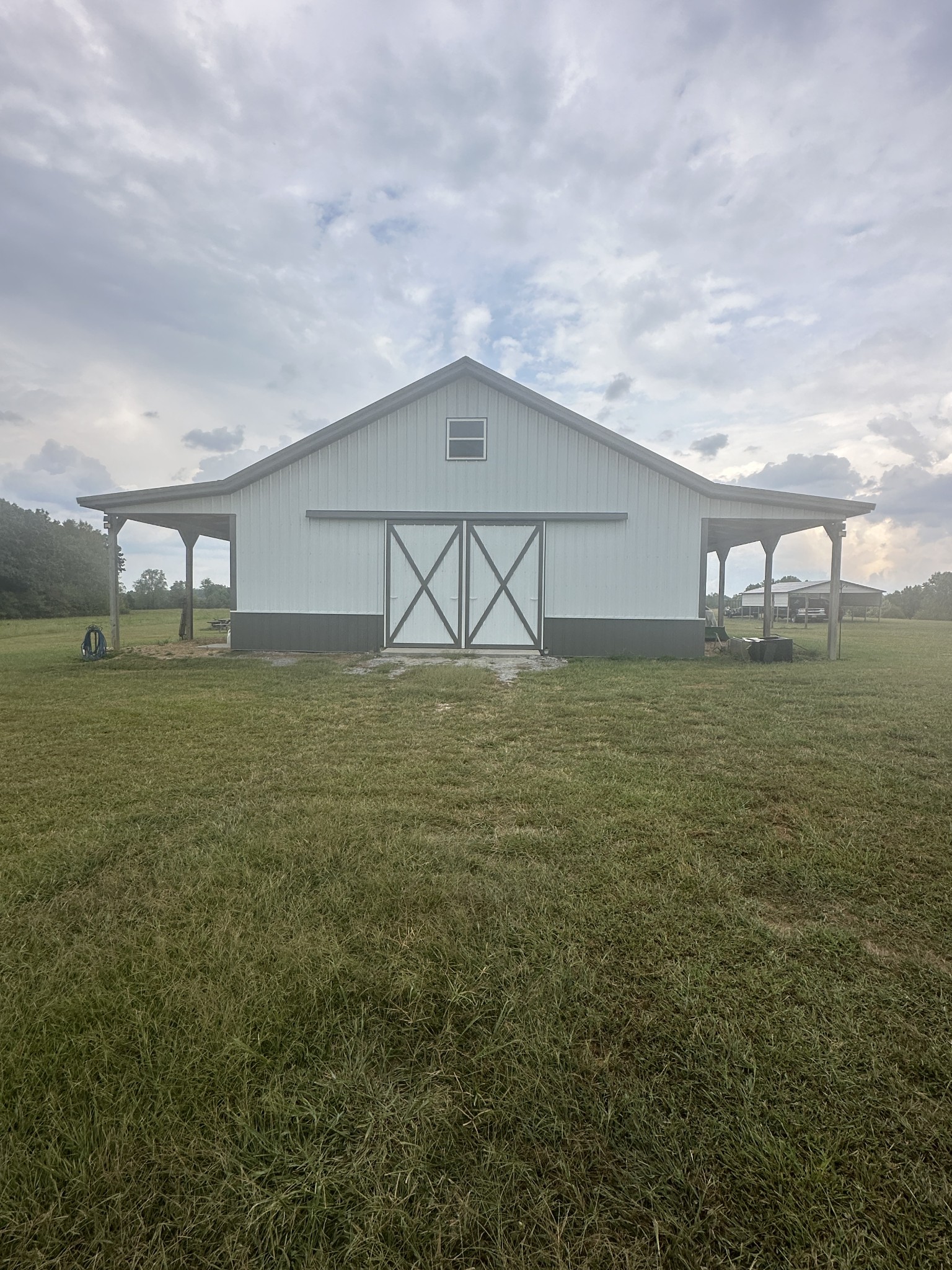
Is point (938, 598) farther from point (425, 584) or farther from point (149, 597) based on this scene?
point (149, 597)

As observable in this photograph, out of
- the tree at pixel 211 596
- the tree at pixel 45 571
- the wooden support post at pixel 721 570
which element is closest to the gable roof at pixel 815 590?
the wooden support post at pixel 721 570

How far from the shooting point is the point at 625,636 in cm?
1127

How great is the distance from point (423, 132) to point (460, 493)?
8695mm

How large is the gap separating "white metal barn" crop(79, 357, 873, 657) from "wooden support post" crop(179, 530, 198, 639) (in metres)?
2.92

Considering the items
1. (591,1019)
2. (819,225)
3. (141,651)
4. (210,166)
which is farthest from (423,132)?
(591,1019)

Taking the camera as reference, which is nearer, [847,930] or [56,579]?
[847,930]

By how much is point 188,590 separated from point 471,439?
30.0 ft

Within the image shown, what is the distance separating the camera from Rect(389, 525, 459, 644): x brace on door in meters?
11.4

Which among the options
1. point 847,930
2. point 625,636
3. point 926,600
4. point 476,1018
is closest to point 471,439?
point 625,636

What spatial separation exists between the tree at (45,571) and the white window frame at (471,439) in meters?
27.7

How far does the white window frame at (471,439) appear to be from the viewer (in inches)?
447

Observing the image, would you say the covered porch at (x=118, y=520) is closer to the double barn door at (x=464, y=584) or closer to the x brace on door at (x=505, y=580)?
the double barn door at (x=464, y=584)

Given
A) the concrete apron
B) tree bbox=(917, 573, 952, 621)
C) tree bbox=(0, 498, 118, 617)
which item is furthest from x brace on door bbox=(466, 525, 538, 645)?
tree bbox=(917, 573, 952, 621)

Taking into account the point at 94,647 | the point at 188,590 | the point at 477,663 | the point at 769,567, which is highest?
the point at 769,567
